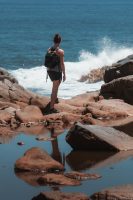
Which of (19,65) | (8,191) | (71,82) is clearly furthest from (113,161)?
(19,65)

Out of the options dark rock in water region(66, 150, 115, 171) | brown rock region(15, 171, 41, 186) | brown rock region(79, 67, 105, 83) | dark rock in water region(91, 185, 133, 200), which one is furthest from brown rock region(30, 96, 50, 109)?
brown rock region(79, 67, 105, 83)

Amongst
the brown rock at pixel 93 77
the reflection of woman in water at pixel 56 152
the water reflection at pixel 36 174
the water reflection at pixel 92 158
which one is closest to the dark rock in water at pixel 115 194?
the water reflection at pixel 36 174

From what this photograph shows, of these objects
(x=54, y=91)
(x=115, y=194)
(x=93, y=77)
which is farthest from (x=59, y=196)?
(x=93, y=77)

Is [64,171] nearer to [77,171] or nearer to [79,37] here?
[77,171]

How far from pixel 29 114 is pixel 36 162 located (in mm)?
4687

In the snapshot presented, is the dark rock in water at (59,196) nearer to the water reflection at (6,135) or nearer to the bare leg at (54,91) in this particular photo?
the water reflection at (6,135)

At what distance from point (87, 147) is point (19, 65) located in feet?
99.5

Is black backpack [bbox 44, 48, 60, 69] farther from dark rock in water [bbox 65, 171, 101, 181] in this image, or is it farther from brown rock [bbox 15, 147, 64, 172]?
dark rock in water [bbox 65, 171, 101, 181]

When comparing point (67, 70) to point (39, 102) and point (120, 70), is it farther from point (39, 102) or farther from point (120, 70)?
point (39, 102)

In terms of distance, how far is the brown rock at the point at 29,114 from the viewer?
14.7 metres

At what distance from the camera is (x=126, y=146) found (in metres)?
11.8

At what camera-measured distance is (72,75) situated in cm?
3306

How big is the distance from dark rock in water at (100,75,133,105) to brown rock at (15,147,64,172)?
7.05 metres

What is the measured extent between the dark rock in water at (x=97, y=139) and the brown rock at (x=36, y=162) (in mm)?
1348
